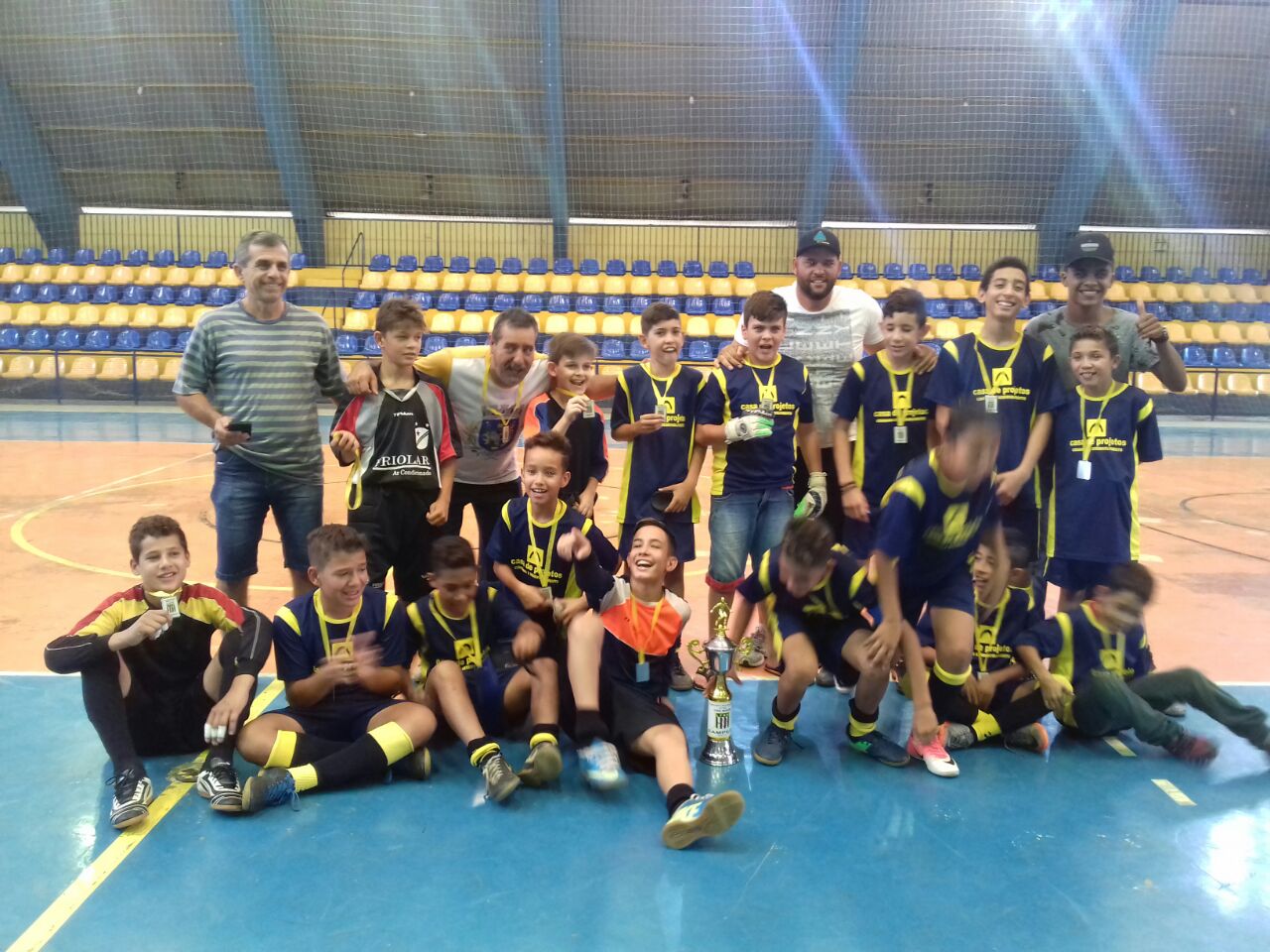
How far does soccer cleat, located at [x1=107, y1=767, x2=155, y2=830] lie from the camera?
2857 millimetres

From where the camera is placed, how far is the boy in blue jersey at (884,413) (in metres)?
3.98

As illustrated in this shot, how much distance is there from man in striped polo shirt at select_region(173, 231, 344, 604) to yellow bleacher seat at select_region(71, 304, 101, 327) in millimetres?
14218

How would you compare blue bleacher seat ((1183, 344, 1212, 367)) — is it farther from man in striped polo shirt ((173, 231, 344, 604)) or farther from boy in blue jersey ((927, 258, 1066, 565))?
man in striped polo shirt ((173, 231, 344, 604))

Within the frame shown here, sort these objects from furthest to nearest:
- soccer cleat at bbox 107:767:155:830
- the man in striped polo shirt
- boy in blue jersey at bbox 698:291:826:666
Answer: boy in blue jersey at bbox 698:291:826:666
the man in striped polo shirt
soccer cleat at bbox 107:767:155:830

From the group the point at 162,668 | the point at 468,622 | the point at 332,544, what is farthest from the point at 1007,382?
the point at 162,668

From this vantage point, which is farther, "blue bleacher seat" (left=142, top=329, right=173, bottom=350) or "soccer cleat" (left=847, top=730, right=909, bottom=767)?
"blue bleacher seat" (left=142, top=329, right=173, bottom=350)

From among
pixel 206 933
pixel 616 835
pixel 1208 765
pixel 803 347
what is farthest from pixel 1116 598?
pixel 206 933

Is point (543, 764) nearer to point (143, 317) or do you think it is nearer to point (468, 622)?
point (468, 622)

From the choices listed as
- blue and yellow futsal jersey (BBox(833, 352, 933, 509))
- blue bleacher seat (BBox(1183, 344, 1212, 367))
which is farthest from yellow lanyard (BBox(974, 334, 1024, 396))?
blue bleacher seat (BBox(1183, 344, 1212, 367))

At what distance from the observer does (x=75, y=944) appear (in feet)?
7.64

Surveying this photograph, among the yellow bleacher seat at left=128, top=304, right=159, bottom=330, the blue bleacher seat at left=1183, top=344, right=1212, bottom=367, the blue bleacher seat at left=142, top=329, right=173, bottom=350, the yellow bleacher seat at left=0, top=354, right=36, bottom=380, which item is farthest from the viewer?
the yellow bleacher seat at left=128, top=304, right=159, bottom=330

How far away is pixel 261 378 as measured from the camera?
385cm

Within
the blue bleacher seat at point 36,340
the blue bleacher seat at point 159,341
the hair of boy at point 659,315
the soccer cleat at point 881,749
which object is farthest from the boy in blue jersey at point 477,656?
the blue bleacher seat at point 36,340

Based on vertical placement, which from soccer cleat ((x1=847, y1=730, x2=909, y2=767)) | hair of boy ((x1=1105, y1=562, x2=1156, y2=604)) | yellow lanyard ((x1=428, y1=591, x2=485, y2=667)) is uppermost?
hair of boy ((x1=1105, y1=562, x2=1156, y2=604))
